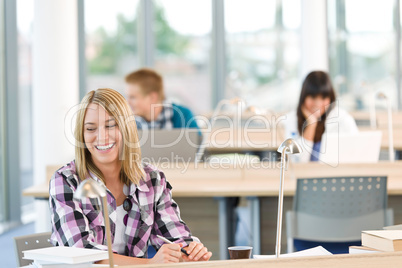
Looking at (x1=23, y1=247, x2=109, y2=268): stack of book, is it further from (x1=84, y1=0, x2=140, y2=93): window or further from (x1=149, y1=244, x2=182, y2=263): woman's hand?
(x1=84, y1=0, x2=140, y2=93): window

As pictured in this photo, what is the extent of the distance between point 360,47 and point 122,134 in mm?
7716

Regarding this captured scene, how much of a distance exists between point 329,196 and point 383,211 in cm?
26

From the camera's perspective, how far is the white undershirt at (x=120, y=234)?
2041 millimetres

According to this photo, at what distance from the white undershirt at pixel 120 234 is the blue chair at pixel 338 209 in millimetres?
1070

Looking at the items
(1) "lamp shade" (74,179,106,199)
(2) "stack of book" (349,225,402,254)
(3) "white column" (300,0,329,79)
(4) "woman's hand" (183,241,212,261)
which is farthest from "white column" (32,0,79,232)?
(3) "white column" (300,0,329,79)

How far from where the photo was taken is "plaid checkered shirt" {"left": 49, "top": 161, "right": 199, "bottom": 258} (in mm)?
1913

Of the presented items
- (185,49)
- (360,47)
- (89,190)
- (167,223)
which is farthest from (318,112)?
(360,47)

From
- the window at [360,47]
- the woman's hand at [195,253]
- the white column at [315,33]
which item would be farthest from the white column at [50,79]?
the window at [360,47]

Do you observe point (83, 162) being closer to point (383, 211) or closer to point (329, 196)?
point (329, 196)

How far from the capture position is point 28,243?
1.93m

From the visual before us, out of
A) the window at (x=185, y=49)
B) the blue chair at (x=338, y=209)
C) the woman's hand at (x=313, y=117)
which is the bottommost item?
the blue chair at (x=338, y=209)

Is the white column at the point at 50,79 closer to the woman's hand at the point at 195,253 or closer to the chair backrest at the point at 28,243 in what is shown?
the chair backrest at the point at 28,243

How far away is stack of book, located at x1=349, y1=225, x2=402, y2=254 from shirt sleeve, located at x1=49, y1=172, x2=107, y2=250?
727 mm

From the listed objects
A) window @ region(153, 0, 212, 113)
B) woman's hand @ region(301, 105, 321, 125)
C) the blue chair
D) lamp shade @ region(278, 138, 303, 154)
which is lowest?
the blue chair
